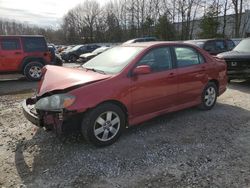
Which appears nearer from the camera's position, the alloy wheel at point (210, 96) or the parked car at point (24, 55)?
the alloy wheel at point (210, 96)

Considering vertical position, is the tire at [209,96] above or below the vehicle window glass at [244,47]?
below

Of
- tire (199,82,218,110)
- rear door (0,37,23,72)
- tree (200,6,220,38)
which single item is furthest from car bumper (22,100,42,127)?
tree (200,6,220,38)

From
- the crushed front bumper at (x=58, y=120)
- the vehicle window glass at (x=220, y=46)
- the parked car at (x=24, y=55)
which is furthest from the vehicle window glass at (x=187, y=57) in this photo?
the vehicle window glass at (x=220, y=46)

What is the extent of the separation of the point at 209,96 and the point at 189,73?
1.03 meters

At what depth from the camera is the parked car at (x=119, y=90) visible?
3855 mm

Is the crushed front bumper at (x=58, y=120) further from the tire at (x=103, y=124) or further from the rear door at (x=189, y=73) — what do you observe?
the rear door at (x=189, y=73)

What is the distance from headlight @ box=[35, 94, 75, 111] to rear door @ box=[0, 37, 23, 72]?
24.6 ft

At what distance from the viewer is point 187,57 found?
5.45 meters

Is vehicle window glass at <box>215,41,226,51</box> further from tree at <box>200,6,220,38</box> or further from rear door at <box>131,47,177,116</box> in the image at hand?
tree at <box>200,6,220,38</box>

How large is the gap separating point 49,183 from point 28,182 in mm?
266

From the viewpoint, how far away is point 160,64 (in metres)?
4.88

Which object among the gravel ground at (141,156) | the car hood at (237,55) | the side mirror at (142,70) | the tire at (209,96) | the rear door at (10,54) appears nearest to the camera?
the gravel ground at (141,156)

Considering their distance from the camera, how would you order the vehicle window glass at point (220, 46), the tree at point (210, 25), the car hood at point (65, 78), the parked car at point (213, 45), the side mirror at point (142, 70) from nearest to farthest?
the car hood at point (65, 78) → the side mirror at point (142, 70) → the parked car at point (213, 45) → the vehicle window glass at point (220, 46) → the tree at point (210, 25)

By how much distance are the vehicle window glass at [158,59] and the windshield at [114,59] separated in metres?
0.18
